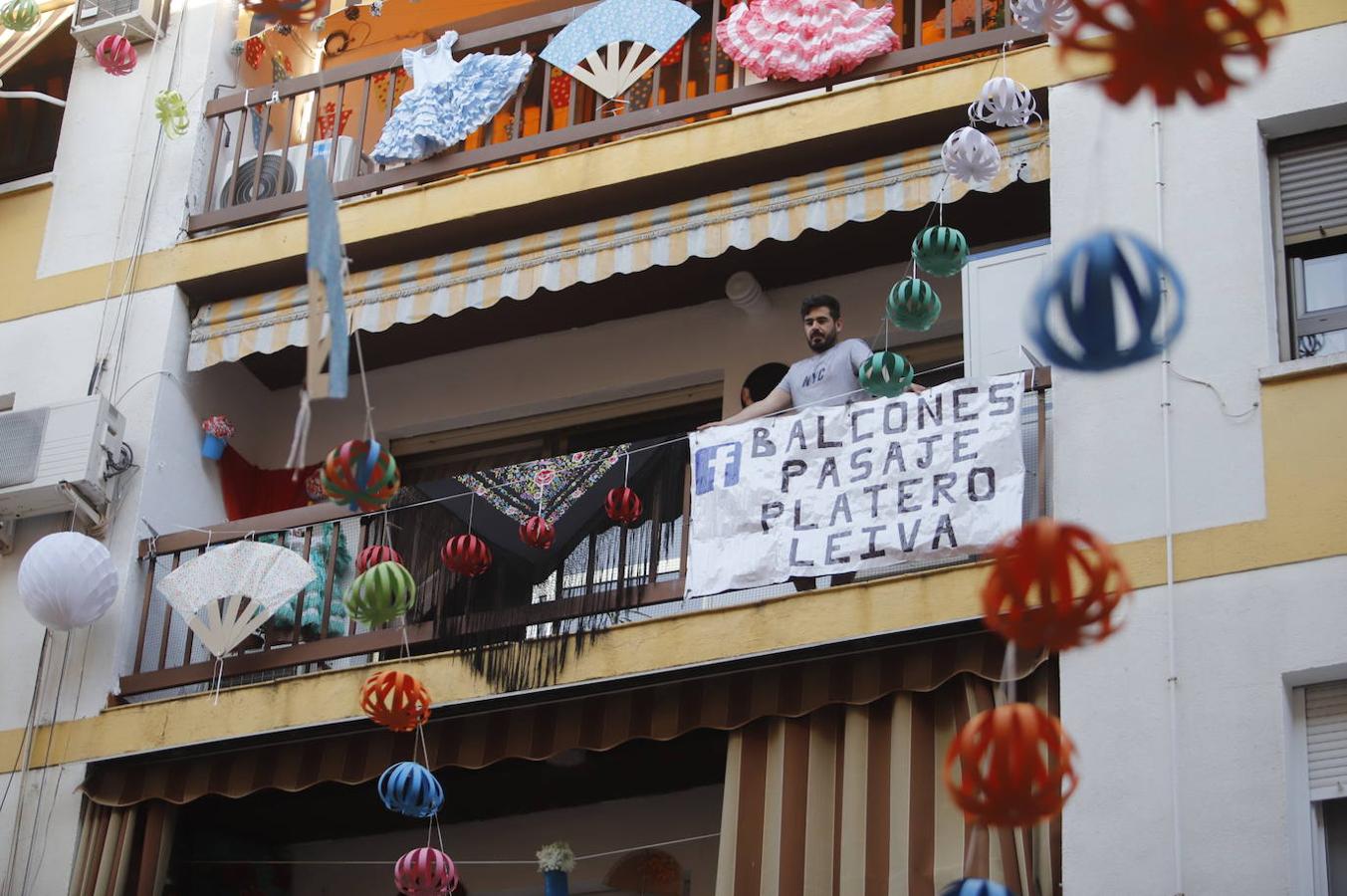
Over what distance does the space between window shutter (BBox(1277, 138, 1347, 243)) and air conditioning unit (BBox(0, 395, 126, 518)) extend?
640cm

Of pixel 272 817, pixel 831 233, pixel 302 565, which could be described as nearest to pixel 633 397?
pixel 831 233

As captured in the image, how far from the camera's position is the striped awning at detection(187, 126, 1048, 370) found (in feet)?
35.4

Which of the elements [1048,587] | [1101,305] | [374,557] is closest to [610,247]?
[374,557]

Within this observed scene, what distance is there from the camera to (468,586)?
10672mm

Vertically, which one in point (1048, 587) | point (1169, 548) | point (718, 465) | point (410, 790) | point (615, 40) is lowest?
point (1048, 587)

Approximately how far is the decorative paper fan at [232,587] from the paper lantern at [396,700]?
1.73 meters

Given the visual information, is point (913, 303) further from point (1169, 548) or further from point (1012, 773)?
point (1012, 773)

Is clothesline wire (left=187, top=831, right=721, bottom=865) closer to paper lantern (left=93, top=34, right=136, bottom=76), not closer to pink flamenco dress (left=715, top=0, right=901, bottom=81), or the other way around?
pink flamenco dress (left=715, top=0, right=901, bottom=81)

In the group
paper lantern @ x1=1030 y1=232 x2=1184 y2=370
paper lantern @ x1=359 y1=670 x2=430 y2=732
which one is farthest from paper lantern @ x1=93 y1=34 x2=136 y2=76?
→ paper lantern @ x1=1030 y1=232 x2=1184 y2=370

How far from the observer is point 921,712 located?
30.8ft

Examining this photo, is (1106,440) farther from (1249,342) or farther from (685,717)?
(685,717)

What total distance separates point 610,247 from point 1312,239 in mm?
3739

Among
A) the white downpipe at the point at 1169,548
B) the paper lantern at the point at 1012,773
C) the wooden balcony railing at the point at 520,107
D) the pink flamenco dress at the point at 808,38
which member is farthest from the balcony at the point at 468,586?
the paper lantern at the point at 1012,773

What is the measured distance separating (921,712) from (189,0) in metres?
7.16
